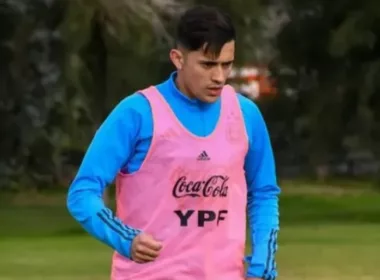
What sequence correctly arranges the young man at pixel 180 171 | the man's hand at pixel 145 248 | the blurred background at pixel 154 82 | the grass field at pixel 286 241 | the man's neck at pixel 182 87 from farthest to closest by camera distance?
the blurred background at pixel 154 82, the grass field at pixel 286 241, the man's neck at pixel 182 87, the young man at pixel 180 171, the man's hand at pixel 145 248

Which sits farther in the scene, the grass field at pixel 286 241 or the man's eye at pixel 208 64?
the grass field at pixel 286 241

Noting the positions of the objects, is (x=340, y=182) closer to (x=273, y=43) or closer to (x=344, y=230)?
(x=273, y=43)

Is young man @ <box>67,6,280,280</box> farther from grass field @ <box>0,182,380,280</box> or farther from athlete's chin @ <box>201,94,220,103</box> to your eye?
grass field @ <box>0,182,380,280</box>

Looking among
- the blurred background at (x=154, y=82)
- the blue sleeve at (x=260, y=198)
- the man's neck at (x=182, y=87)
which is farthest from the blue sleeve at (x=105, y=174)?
the blurred background at (x=154, y=82)

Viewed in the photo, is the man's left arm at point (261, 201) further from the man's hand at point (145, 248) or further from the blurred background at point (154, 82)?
the blurred background at point (154, 82)

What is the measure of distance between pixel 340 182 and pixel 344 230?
1365 cm

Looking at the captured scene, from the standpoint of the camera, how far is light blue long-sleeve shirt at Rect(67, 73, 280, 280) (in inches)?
144

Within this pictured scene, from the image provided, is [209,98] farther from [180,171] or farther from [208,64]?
[180,171]

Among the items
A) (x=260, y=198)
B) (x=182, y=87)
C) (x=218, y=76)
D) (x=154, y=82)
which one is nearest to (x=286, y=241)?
(x=154, y=82)

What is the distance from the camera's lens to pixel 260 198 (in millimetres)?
3930

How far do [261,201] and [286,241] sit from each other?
12711mm

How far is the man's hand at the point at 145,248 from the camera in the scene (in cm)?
356

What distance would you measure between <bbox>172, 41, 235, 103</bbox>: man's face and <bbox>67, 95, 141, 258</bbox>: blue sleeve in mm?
191

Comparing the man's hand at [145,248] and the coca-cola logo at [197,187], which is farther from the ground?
the coca-cola logo at [197,187]
